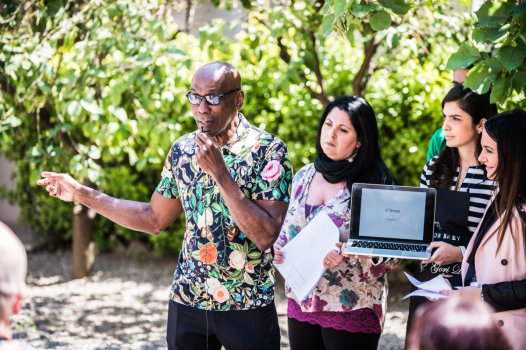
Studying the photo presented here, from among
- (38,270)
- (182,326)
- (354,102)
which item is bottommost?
(38,270)

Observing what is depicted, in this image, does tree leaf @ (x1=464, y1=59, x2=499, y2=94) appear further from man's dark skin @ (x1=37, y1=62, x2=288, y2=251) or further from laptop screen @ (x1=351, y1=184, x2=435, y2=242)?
man's dark skin @ (x1=37, y1=62, x2=288, y2=251)

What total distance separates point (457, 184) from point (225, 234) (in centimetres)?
128

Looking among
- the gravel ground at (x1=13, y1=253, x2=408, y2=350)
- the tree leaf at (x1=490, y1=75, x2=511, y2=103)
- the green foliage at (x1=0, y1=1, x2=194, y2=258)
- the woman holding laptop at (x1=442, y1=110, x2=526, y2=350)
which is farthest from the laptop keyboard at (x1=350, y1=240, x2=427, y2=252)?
the gravel ground at (x1=13, y1=253, x2=408, y2=350)

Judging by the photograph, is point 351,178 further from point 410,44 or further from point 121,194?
point 121,194

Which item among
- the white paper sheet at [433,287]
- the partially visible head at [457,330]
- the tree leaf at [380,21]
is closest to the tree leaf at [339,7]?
the tree leaf at [380,21]

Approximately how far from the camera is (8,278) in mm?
2188

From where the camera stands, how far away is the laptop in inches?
148

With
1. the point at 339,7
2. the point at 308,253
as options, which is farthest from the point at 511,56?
the point at 308,253

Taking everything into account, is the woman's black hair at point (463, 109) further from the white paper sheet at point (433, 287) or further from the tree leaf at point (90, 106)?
the tree leaf at point (90, 106)

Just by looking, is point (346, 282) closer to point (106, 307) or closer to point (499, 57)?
point (499, 57)

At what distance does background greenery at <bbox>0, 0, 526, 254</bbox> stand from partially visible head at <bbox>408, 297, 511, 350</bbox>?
2101 mm

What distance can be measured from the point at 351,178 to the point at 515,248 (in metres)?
0.91

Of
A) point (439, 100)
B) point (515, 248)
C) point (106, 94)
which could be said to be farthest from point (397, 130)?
point (515, 248)

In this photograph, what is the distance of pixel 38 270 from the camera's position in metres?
8.95
